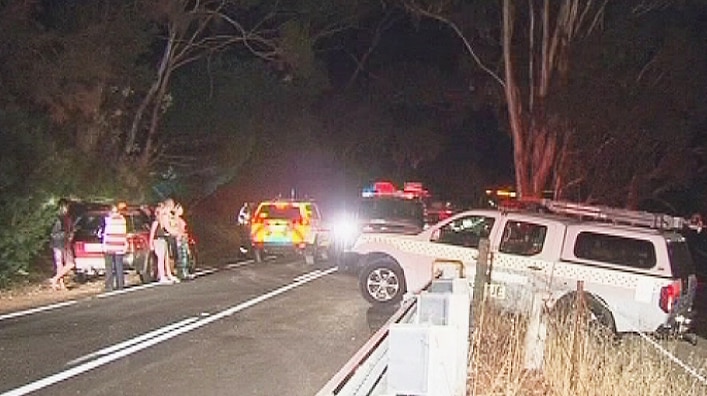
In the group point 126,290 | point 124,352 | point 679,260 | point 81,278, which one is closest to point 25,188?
point 81,278

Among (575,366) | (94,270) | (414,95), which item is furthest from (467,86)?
(575,366)

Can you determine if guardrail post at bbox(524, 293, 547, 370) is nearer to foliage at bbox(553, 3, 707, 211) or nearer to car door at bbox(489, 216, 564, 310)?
car door at bbox(489, 216, 564, 310)

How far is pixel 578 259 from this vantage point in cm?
1528

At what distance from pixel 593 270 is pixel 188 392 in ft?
23.4

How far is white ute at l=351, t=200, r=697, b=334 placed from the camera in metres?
14.5

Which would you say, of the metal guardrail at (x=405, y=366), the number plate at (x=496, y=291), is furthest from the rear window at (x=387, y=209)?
the metal guardrail at (x=405, y=366)

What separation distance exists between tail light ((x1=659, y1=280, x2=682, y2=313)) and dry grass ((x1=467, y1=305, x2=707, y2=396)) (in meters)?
2.30

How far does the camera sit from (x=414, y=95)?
4878 centimetres

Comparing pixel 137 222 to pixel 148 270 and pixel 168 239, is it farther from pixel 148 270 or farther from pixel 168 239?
pixel 148 270

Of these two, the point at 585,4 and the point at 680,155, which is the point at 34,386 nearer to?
the point at 585,4

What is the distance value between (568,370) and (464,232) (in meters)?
7.29

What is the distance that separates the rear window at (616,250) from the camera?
48.7ft

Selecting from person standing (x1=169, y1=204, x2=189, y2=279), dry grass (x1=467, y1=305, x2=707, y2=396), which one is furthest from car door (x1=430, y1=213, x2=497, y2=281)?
person standing (x1=169, y1=204, x2=189, y2=279)

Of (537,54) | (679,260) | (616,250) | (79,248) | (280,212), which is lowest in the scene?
(79,248)
